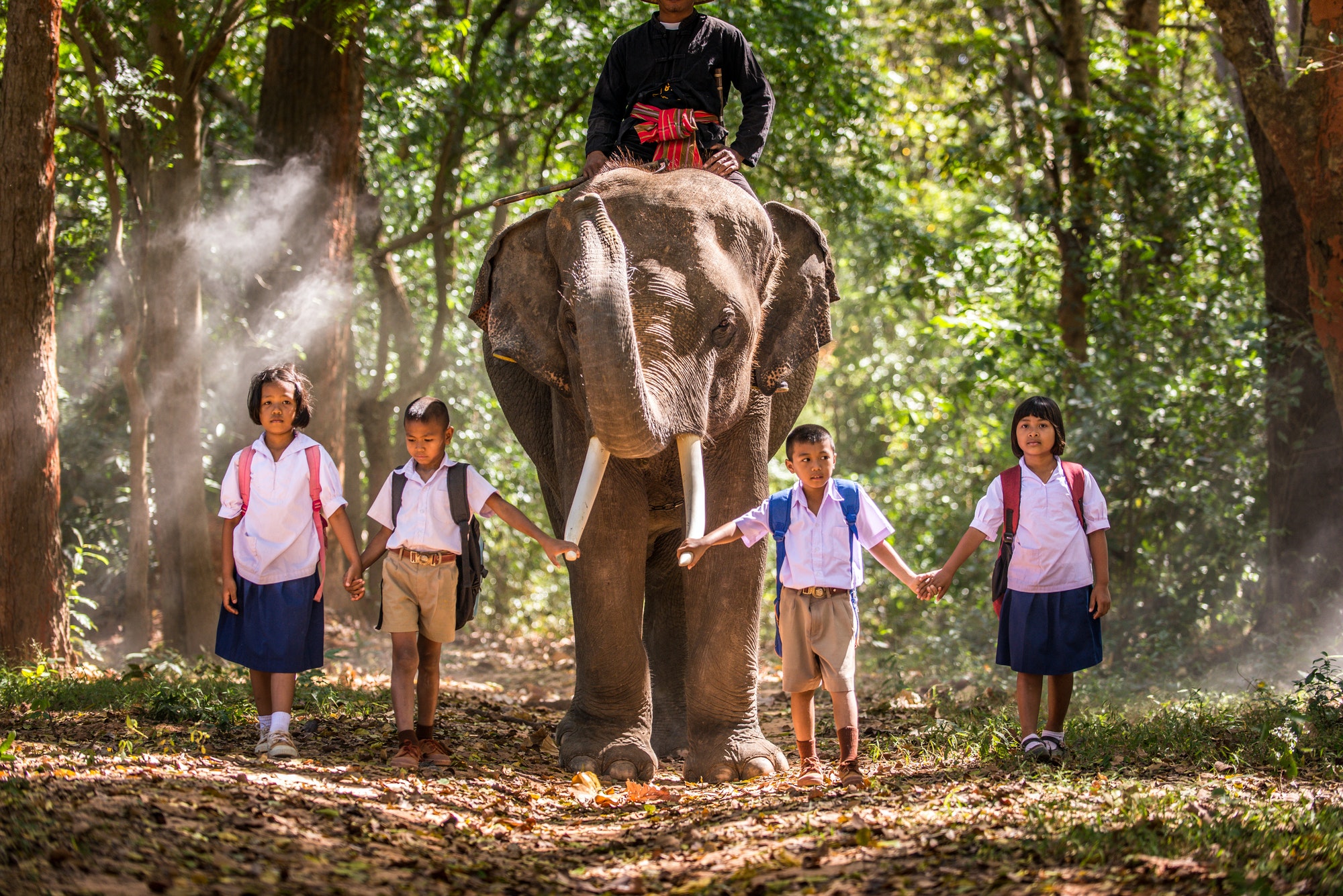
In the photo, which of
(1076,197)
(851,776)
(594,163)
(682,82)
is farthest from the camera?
(1076,197)

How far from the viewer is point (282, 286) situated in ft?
36.3

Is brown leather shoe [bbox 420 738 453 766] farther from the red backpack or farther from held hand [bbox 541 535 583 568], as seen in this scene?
the red backpack

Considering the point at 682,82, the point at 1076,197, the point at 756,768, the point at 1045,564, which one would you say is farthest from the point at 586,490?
the point at 1076,197

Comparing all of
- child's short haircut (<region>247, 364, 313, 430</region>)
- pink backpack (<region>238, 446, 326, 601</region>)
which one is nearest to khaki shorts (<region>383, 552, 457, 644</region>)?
pink backpack (<region>238, 446, 326, 601</region>)

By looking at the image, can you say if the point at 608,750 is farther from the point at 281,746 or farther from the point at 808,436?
the point at 808,436

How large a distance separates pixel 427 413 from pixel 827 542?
1878mm

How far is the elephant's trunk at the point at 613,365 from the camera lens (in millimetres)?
4797

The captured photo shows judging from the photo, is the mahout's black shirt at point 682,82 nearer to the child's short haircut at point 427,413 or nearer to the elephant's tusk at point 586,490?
the child's short haircut at point 427,413

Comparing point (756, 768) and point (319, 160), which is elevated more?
point (319, 160)

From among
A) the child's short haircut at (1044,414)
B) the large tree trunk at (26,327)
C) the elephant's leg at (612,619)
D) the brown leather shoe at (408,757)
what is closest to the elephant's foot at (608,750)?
the elephant's leg at (612,619)

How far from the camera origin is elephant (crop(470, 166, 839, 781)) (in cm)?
527

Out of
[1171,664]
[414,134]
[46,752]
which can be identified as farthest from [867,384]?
[46,752]

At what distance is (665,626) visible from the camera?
716 cm

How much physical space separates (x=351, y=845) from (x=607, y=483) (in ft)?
7.88
